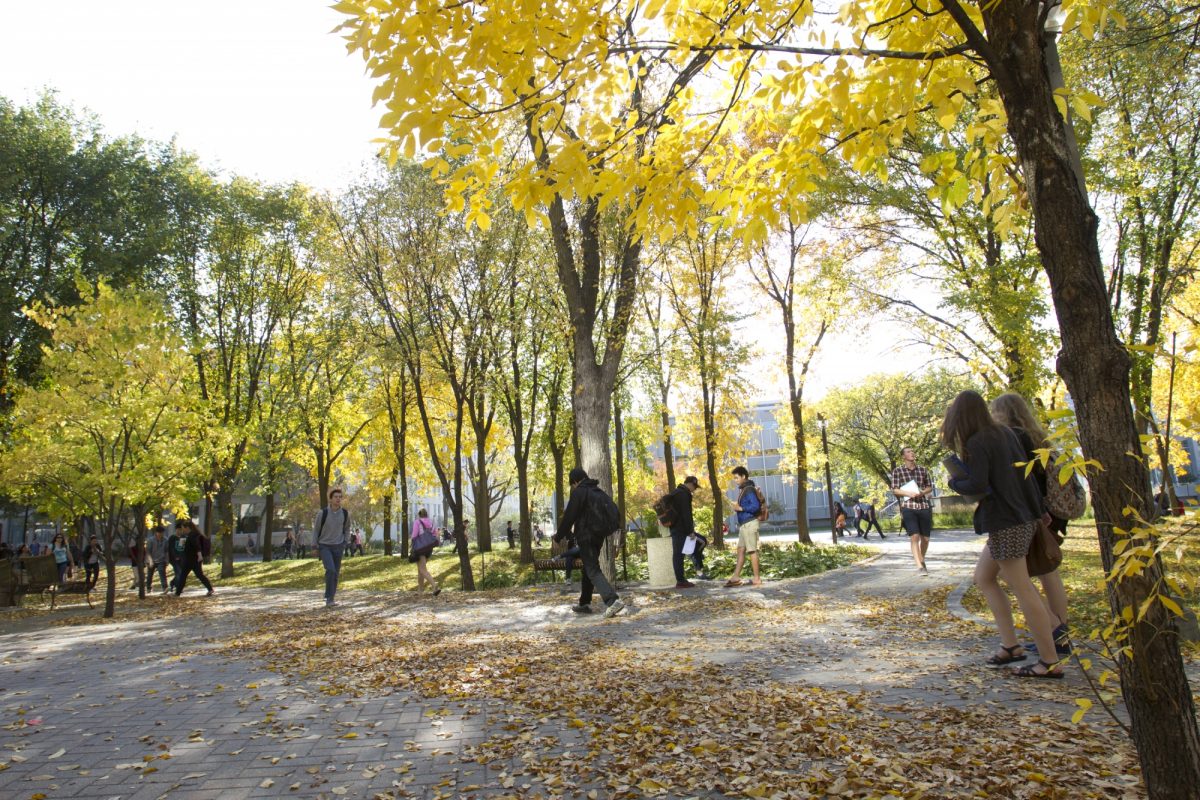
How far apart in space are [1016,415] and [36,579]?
18.6 meters

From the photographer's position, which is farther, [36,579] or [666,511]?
[36,579]

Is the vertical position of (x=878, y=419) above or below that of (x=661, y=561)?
above

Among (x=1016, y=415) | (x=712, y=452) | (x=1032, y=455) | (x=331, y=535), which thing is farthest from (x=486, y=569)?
(x=1032, y=455)

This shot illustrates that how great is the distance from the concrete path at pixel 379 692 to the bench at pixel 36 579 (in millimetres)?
5108

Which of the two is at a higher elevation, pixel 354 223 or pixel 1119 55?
pixel 354 223

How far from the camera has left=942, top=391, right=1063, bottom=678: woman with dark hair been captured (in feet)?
16.4

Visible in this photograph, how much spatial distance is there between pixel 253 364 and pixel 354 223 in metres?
13.7

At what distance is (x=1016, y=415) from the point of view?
18.8ft

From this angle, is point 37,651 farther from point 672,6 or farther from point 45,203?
point 45,203

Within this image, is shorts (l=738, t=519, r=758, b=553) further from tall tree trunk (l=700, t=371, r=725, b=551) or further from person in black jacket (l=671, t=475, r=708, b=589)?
tall tree trunk (l=700, t=371, r=725, b=551)

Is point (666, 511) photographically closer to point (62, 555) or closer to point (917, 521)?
point (917, 521)

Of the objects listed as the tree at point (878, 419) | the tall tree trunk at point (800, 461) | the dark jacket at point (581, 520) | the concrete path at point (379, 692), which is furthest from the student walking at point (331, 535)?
the tree at point (878, 419)

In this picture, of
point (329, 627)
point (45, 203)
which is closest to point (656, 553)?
point (329, 627)

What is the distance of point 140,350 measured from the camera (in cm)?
1443
